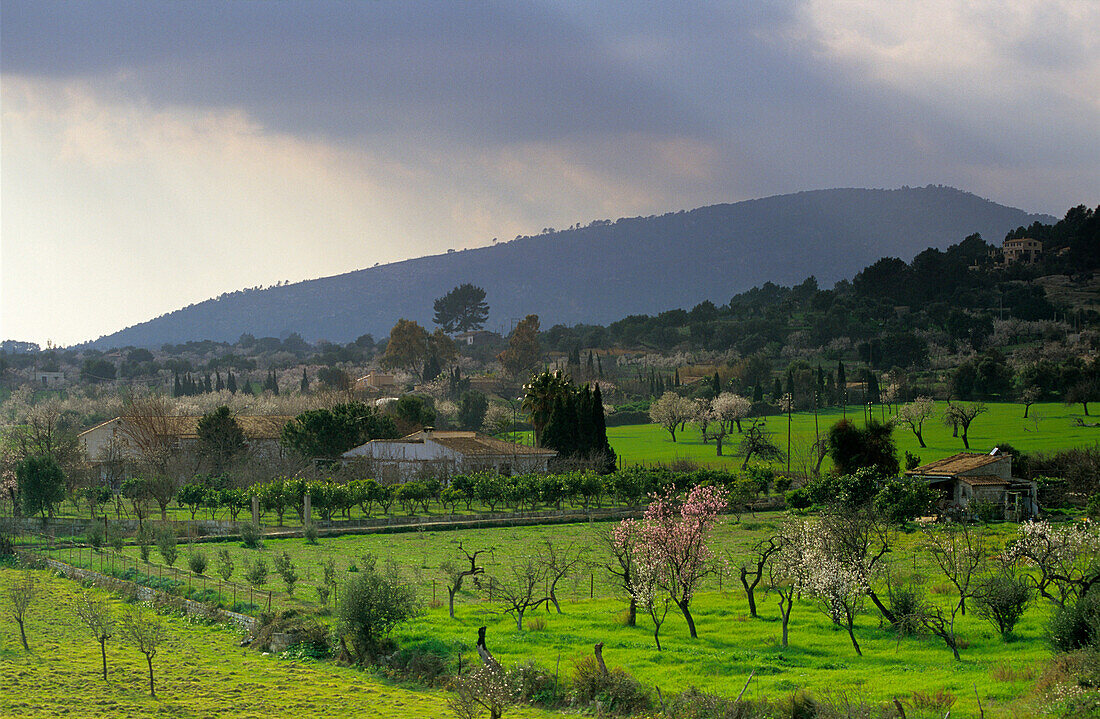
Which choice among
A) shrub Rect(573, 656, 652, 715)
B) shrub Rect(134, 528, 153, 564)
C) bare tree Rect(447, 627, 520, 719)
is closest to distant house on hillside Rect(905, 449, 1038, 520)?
shrub Rect(573, 656, 652, 715)

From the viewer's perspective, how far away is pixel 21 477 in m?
45.9

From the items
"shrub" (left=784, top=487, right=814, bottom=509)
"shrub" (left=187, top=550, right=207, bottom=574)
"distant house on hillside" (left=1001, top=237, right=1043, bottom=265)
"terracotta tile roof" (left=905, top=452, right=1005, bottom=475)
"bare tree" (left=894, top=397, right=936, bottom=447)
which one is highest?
"distant house on hillside" (left=1001, top=237, right=1043, bottom=265)

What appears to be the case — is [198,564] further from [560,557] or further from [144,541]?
[560,557]

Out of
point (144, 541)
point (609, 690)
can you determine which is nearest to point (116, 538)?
point (144, 541)

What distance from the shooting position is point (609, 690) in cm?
2033

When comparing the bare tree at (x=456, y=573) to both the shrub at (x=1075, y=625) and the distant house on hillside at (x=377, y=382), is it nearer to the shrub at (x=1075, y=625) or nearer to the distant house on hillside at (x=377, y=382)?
the shrub at (x=1075, y=625)

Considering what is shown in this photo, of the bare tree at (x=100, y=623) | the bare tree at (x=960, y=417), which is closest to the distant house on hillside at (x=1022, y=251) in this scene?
the bare tree at (x=960, y=417)

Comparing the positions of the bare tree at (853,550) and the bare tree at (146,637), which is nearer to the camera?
the bare tree at (146,637)

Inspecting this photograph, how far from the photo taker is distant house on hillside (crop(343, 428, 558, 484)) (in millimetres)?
65875

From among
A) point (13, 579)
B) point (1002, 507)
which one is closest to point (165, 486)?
point (13, 579)

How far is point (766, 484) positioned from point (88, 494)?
38921 millimetres

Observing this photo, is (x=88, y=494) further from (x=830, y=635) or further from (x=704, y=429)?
(x=704, y=429)

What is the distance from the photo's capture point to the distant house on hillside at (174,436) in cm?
7094

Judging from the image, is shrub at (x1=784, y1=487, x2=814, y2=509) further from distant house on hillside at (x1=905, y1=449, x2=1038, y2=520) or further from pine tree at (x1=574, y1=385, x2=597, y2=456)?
pine tree at (x1=574, y1=385, x2=597, y2=456)
